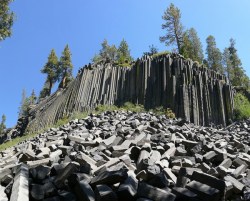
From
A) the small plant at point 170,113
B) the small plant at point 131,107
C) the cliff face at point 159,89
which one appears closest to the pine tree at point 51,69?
the cliff face at point 159,89

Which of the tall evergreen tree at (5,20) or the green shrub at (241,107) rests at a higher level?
the tall evergreen tree at (5,20)

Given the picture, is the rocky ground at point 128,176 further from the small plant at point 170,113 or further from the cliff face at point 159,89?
the cliff face at point 159,89

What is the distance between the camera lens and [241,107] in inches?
803

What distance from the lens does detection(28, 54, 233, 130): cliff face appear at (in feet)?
64.6

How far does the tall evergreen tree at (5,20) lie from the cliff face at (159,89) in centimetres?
655

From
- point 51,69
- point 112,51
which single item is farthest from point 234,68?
point 51,69

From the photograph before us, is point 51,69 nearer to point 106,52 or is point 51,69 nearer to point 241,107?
point 106,52

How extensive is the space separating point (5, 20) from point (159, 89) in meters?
12.4

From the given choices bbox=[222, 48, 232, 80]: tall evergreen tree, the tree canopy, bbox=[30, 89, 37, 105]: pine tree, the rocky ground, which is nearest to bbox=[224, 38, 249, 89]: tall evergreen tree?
bbox=[222, 48, 232, 80]: tall evergreen tree

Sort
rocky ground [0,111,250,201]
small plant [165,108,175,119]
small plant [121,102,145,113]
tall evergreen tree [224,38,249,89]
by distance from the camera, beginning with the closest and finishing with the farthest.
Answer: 1. rocky ground [0,111,250,201]
2. small plant [165,108,175,119]
3. small plant [121,102,145,113]
4. tall evergreen tree [224,38,249,89]

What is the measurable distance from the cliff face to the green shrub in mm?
462

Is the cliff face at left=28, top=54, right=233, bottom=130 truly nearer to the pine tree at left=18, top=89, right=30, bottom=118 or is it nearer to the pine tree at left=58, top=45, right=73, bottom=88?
the pine tree at left=58, top=45, right=73, bottom=88

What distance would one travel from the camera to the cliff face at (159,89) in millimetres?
19703

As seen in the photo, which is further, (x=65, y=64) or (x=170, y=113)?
(x=65, y=64)
